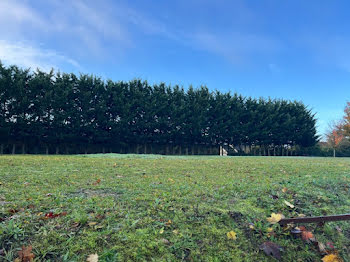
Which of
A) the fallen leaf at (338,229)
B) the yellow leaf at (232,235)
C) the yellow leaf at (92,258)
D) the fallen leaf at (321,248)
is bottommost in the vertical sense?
the fallen leaf at (321,248)

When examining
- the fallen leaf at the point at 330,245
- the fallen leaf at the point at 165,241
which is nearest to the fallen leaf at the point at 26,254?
the fallen leaf at the point at 165,241

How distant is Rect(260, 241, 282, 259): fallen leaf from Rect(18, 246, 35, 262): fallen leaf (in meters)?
1.76

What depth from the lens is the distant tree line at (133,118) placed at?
15.0 meters

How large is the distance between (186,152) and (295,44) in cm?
1265

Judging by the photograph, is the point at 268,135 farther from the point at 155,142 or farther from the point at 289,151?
the point at 155,142

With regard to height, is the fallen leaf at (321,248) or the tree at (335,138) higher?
the tree at (335,138)

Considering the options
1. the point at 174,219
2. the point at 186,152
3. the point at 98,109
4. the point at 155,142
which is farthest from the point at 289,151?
the point at 174,219

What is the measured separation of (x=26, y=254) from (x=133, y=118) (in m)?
17.0

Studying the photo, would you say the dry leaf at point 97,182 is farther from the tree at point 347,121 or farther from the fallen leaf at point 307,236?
the tree at point 347,121

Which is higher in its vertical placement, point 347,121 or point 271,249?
point 347,121

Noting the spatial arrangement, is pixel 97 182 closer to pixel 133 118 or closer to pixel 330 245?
pixel 330 245

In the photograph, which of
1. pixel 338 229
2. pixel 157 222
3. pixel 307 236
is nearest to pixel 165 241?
pixel 157 222

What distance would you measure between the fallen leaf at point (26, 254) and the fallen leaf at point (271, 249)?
5.76 ft

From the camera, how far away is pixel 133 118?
18.2 metres
